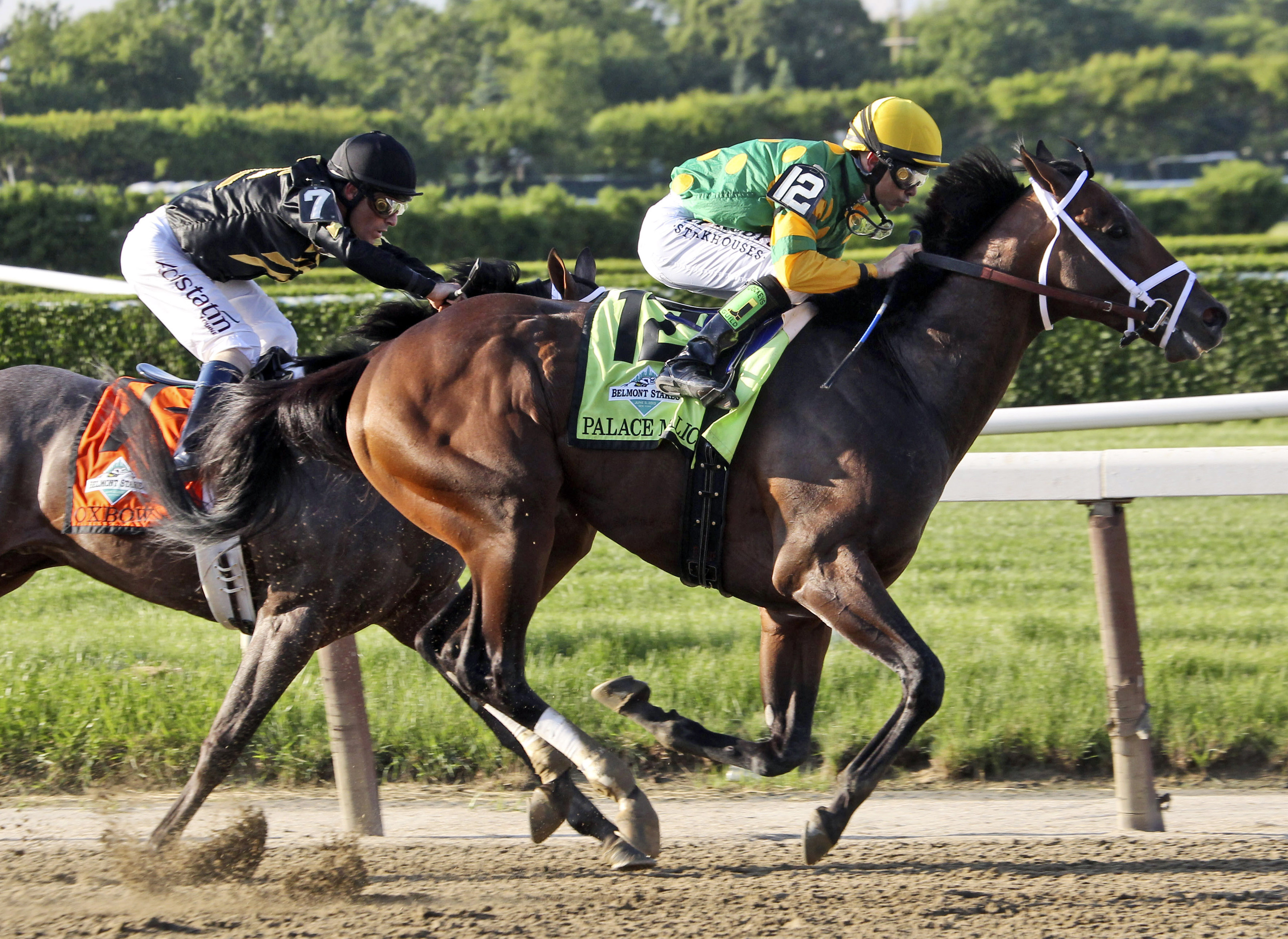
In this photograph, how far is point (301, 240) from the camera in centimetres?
429

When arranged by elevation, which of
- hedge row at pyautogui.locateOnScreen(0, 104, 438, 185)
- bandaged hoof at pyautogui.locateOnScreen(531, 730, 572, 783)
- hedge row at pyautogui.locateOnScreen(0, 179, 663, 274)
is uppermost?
hedge row at pyautogui.locateOnScreen(0, 104, 438, 185)

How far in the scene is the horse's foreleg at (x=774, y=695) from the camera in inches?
152

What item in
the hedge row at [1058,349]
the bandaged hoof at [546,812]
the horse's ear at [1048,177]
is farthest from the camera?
the hedge row at [1058,349]

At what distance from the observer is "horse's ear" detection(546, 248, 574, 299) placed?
4.31m

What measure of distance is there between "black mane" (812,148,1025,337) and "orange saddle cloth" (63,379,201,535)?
1963 mm

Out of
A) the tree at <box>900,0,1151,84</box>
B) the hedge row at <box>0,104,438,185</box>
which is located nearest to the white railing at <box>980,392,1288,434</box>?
the hedge row at <box>0,104,438,185</box>

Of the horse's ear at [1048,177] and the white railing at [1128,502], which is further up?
the horse's ear at [1048,177]

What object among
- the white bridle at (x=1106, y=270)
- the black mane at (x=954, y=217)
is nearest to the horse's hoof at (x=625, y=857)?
the black mane at (x=954, y=217)

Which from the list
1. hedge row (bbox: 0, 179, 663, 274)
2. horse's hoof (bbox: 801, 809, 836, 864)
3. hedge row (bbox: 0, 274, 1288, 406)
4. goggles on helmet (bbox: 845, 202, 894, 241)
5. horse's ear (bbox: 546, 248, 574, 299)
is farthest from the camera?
hedge row (bbox: 0, 179, 663, 274)

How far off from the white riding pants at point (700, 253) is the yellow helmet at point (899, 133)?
0.45 metres

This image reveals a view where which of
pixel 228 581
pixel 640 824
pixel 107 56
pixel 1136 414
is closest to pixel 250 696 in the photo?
pixel 228 581

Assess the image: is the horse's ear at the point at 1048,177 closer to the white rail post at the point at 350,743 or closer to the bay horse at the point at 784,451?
the bay horse at the point at 784,451

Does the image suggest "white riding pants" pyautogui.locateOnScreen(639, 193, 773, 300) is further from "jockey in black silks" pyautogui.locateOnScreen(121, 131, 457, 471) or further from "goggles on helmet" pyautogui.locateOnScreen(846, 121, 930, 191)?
"jockey in black silks" pyautogui.locateOnScreen(121, 131, 457, 471)

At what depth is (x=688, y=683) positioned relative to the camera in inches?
193
